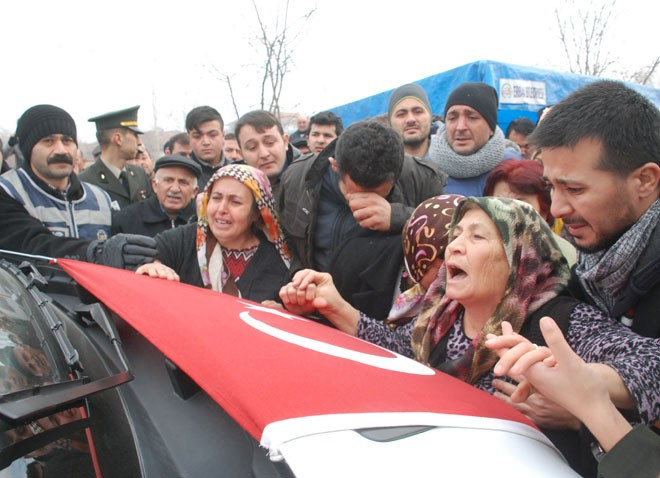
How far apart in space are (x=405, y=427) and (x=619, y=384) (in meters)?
→ 0.54

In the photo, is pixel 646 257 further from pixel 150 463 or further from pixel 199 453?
pixel 150 463

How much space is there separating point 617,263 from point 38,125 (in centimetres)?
355

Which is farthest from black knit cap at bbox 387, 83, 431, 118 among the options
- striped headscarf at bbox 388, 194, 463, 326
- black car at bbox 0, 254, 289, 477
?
black car at bbox 0, 254, 289, 477

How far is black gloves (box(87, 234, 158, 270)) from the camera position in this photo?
2.42 meters

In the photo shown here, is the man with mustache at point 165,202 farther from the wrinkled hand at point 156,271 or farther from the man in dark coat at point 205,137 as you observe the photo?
the wrinkled hand at point 156,271

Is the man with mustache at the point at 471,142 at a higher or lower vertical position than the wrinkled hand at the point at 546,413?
higher

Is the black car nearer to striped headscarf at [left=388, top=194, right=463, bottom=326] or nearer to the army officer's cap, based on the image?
striped headscarf at [left=388, top=194, right=463, bottom=326]

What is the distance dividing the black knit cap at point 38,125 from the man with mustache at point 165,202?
662 mm

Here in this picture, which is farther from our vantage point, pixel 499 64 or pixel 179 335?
pixel 499 64

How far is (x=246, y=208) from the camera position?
2691 millimetres

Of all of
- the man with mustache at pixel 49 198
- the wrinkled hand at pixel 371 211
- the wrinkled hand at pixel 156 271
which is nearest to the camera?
the wrinkled hand at pixel 156 271

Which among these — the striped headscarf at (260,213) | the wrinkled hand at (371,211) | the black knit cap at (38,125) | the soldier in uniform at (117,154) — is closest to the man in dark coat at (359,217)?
the wrinkled hand at (371,211)

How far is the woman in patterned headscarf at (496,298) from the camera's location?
4.84 feet

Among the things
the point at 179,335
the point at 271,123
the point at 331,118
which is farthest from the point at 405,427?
the point at 331,118
